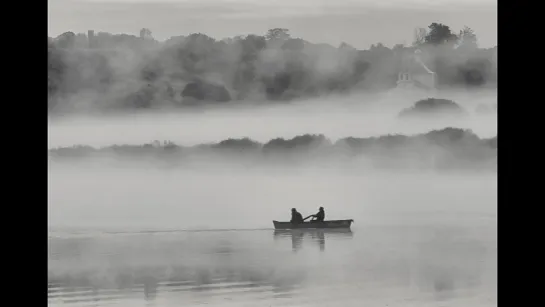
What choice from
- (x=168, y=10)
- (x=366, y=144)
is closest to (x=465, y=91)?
(x=366, y=144)

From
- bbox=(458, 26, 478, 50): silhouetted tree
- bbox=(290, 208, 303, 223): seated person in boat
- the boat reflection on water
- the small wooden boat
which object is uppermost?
bbox=(458, 26, 478, 50): silhouetted tree

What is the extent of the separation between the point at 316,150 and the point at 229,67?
656 millimetres

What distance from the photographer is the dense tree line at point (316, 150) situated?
12.7 feet

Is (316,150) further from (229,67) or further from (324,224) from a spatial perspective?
(229,67)

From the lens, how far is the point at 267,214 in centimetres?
407

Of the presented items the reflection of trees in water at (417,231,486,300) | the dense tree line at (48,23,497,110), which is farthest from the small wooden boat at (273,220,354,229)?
the dense tree line at (48,23,497,110)

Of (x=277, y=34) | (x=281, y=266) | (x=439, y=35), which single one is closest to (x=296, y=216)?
(x=281, y=266)

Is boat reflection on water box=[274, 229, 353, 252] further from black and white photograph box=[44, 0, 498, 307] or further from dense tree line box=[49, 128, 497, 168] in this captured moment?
dense tree line box=[49, 128, 497, 168]

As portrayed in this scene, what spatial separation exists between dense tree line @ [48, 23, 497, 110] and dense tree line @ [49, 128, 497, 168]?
243mm

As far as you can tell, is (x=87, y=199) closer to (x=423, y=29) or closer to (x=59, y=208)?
(x=59, y=208)

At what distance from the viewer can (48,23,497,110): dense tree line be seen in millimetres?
3812

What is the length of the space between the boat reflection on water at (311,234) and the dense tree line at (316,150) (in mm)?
389

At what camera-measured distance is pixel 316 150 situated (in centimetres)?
399

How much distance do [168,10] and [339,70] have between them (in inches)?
38.8
